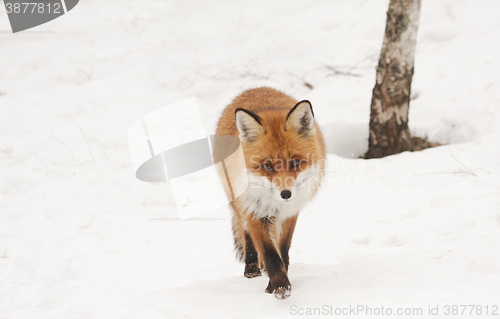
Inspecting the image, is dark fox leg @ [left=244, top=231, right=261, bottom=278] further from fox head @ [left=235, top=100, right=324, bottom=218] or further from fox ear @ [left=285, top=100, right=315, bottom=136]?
fox ear @ [left=285, top=100, right=315, bottom=136]

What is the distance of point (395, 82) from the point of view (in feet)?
20.5

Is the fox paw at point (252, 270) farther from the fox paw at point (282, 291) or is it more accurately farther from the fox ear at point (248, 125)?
the fox ear at point (248, 125)

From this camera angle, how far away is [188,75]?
9.72m

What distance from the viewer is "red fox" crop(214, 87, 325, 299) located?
10.3 feet

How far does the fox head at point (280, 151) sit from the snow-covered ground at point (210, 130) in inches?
35.2

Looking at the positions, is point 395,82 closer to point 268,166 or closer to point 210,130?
point 210,130

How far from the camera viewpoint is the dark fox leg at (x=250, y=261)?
4.05 m

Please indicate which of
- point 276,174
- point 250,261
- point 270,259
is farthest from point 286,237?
point 276,174

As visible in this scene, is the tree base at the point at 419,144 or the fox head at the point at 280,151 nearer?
the fox head at the point at 280,151

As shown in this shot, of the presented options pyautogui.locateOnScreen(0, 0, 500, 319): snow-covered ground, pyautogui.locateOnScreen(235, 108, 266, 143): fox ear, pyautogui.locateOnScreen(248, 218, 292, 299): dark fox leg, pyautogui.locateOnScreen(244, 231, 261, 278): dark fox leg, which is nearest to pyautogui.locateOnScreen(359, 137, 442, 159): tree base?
pyautogui.locateOnScreen(0, 0, 500, 319): snow-covered ground

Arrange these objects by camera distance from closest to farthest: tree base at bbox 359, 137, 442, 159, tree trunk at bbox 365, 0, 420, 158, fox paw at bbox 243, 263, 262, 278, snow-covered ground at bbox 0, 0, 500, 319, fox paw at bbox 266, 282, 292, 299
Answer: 1. fox paw at bbox 266, 282, 292, 299
2. snow-covered ground at bbox 0, 0, 500, 319
3. fox paw at bbox 243, 263, 262, 278
4. tree trunk at bbox 365, 0, 420, 158
5. tree base at bbox 359, 137, 442, 159

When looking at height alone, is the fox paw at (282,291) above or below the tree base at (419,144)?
above

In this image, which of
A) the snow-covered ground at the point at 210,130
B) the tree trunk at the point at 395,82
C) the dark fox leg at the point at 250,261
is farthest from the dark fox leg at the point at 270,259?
the tree trunk at the point at 395,82

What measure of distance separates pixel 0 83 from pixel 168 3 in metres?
5.83
